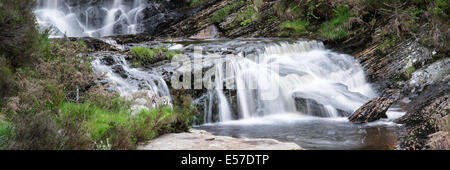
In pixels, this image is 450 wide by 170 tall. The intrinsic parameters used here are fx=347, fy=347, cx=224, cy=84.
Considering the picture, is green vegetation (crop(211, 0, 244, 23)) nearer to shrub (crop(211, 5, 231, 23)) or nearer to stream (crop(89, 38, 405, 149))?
shrub (crop(211, 5, 231, 23))

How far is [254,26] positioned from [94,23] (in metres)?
9.97

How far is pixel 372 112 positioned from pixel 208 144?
17.2 ft

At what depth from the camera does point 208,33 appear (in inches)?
750

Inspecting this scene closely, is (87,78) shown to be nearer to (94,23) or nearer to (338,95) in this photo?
(338,95)

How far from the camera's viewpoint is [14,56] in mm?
5531

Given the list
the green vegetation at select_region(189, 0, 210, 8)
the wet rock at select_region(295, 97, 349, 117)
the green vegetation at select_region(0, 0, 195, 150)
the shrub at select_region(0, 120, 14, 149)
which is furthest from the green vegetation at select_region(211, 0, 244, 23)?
the shrub at select_region(0, 120, 14, 149)

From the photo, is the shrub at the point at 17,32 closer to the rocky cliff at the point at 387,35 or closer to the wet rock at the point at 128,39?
the rocky cliff at the point at 387,35

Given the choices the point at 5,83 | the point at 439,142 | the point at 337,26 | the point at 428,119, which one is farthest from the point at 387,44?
the point at 5,83

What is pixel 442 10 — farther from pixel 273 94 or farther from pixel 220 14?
pixel 220 14

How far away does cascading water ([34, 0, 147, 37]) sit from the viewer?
20.3 meters

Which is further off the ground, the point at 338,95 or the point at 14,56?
the point at 14,56
